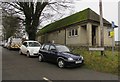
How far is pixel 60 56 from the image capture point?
48.8ft

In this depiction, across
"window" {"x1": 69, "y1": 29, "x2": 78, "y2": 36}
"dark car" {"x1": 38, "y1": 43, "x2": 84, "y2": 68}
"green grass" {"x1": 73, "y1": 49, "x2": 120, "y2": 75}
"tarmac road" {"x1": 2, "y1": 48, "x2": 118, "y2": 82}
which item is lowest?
"tarmac road" {"x1": 2, "y1": 48, "x2": 118, "y2": 82}

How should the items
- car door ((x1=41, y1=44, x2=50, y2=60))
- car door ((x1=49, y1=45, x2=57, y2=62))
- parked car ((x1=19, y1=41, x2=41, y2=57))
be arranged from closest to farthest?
car door ((x1=49, y1=45, x2=57, y2=62)) → car door ((x1=41, y1=44, x2=50, y2=60)) → parked car ((x1=19, y1=41, x2=41, y2=57))

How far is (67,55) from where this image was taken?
14.5 m

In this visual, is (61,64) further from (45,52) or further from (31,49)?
(31,49)

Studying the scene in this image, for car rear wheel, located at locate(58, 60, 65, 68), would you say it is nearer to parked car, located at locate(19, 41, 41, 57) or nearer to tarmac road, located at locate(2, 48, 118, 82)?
tarmac road, located at locate(2, 48, 118, 82)

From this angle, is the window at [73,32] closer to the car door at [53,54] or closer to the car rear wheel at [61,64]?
the car door at [53,54]

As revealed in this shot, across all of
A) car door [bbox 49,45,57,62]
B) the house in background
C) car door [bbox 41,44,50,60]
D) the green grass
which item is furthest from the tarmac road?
the house in background

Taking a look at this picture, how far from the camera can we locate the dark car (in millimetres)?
14219

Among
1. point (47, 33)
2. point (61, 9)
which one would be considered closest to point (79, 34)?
point (61, 9)

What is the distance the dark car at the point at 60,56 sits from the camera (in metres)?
14.2

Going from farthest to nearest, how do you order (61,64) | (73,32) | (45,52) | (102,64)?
(73,32)
(45,52)
(61,64)
(102,64)

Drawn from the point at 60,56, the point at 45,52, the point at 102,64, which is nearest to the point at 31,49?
the point at 45,52

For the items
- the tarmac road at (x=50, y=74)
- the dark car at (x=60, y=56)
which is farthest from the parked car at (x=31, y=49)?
the tarmac road at (x=50, y=74)

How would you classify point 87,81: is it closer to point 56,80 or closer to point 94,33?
point 56,80
